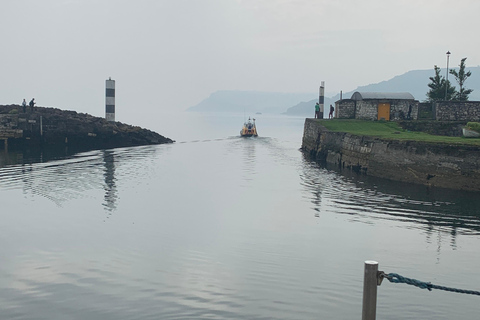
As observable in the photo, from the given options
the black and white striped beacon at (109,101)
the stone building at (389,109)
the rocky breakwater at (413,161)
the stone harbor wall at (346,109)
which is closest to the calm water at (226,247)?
the rocky breakwater at (413,161)

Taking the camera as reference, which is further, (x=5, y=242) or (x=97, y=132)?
(x=97, y=132)

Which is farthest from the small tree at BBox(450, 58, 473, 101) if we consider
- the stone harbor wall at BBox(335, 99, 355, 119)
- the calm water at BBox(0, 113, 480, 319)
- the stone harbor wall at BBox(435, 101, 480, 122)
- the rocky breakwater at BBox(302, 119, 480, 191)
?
the calm water at BBox(0, 113, 480, 319)

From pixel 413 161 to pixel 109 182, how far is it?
16290 millimetres

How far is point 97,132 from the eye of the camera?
50094 mm

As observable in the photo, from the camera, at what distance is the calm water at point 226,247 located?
10.2 meters

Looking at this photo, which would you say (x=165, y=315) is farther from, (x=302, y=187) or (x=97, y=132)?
(x=97, y=132)

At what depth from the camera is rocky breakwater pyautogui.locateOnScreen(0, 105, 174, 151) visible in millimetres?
45750

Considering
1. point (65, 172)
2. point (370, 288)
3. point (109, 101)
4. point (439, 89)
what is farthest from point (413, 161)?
point (109, 101)

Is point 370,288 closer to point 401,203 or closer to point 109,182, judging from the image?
point 401,203

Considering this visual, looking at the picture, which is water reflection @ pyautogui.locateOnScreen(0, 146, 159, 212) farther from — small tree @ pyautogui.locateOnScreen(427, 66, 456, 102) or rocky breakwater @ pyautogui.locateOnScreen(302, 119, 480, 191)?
small tree @ pyautogui.locateOnScreen(427, 66, 456, 102)

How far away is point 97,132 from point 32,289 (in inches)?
1607

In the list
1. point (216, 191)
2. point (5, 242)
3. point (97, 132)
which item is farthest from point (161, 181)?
point (97, 132)

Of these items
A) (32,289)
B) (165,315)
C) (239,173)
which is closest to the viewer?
(165,315)

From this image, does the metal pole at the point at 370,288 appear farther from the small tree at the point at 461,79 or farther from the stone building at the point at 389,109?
the small tree at the point at 461,79
